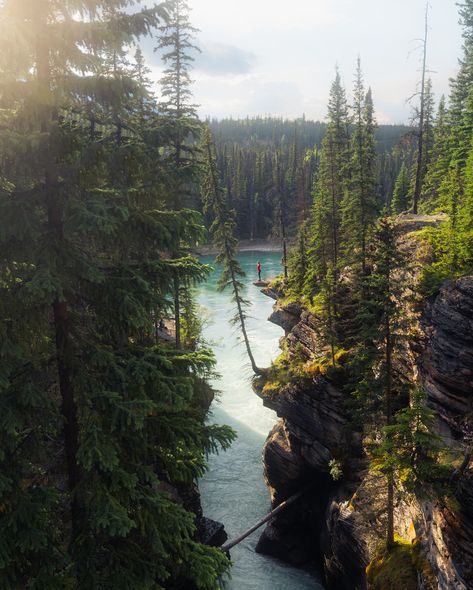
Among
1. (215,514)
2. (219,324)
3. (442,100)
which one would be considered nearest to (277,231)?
(219,324)

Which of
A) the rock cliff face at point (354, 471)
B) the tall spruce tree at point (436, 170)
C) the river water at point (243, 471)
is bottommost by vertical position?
the river water at point (243, 471)

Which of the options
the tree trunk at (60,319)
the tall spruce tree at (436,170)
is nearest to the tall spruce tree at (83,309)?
the tree trunk at (60,319)

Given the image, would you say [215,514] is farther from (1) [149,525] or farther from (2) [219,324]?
(2) [219,324]

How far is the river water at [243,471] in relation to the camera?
2136 centimetres

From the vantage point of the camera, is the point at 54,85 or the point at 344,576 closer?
the point at 54,85

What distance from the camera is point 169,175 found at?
25.1 feet

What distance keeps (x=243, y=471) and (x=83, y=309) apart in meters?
22.6

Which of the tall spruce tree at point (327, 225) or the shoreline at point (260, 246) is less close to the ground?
the tall spruce tree at point (327, 225)

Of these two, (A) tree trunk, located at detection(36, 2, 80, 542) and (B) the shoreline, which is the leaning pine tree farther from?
(B) the shoreline

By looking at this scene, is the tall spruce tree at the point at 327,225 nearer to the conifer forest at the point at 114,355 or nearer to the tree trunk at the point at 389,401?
the tree trunk at the point at 389,401

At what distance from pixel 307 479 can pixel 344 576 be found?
5.90 meters

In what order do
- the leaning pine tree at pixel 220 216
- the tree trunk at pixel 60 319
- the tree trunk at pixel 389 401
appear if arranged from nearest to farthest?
the tree trunk at pixel 60 319 → the tree trunk at pixel 389 401 → the leaning pine tree at pixel 220 216

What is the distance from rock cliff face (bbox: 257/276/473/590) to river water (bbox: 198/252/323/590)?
1.09 metres

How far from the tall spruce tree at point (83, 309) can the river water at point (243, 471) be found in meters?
6.23
